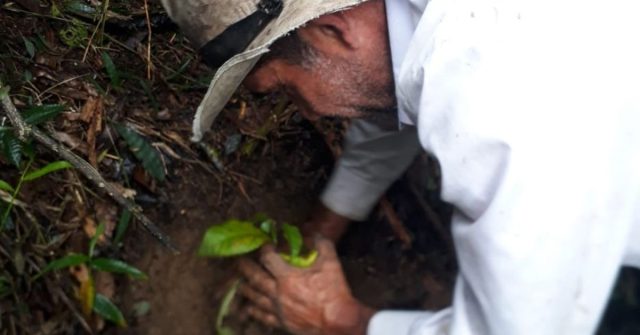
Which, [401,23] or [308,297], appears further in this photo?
[308,297]

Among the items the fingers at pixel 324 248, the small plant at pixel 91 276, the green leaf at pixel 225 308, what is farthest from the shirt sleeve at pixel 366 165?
the small plant at pixel 91 276

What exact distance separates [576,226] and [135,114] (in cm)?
123

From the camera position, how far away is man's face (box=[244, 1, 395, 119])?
144 centimetres

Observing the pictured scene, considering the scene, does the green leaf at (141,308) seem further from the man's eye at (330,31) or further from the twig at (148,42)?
the man's eye at (330,31)

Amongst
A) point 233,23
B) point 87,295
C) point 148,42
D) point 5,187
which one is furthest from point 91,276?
point 233,23

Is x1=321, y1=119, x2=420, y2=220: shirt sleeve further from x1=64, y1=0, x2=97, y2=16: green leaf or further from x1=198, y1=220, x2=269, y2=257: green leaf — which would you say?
x1=64, y1=0, x2=97, y2=16: green leaf

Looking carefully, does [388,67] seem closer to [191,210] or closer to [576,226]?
[576,226]

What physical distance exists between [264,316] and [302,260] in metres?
0.20

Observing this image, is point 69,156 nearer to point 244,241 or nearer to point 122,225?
point 122,225

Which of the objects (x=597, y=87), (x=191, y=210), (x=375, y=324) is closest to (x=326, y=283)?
(x=375, y=324)

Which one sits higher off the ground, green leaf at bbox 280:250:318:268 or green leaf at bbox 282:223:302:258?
green leaf at bbox 282:223:302:258

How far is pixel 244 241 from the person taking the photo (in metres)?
1.95

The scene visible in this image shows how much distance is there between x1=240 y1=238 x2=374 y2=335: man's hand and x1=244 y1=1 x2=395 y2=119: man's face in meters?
0.42

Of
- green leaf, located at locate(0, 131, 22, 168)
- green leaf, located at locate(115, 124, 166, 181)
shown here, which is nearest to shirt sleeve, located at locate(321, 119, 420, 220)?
green leaf, located at locate(115, 124, 166, 181)
